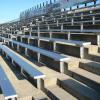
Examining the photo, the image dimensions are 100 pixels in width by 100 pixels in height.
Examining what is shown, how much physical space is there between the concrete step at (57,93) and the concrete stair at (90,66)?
1.66 feet

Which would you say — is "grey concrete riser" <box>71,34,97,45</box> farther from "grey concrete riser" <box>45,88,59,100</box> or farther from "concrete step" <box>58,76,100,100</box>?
"grey concrete riser" <box>45,88,59,100</box>

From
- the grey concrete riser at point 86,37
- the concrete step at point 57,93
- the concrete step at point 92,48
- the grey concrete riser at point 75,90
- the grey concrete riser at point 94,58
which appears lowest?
the concrete step at point 57,93

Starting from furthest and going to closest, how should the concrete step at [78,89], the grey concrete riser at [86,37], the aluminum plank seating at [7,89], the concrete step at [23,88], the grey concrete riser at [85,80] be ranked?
the grey concrete riser at [86,37], the concrete step at [23,88], the grey concrete riser at [85,80], the concrete step at [78,89], the aluminum plank seating at [7,89]

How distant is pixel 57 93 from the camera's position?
2.95 m

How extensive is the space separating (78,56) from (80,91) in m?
1.29

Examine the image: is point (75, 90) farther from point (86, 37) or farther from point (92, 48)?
point (86, 37)

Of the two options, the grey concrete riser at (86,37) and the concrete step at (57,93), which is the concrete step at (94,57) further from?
the concrete step at (57,93)

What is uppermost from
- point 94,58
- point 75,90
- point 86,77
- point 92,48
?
point 92,48

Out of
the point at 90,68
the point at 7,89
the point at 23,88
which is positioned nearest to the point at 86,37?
the point at 90,68

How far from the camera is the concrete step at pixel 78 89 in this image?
261 cm

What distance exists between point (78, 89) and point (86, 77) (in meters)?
0.25

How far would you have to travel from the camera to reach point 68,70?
3482mm

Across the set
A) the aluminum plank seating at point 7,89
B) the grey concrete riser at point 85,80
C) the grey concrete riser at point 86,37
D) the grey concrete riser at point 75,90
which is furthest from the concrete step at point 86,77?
the aluminum plank seating at point 7,89

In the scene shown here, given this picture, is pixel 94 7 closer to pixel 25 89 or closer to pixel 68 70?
pixel 68 70
